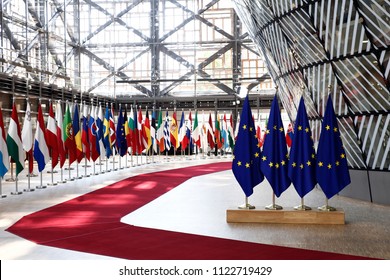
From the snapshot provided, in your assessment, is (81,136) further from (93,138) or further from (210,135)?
(210,135)

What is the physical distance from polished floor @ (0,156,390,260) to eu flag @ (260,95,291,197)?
114 cm

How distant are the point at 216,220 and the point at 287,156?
2.43 metres

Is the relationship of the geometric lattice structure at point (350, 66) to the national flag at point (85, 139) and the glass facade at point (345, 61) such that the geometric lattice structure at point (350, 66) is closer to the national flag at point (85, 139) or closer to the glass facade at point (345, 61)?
the glass facade at point (345, 61)

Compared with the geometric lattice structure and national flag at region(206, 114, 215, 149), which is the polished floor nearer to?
the geometric lattice structure

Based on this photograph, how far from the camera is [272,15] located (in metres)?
20.8

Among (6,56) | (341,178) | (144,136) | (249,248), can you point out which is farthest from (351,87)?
(6,56)

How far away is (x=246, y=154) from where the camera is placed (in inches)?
557

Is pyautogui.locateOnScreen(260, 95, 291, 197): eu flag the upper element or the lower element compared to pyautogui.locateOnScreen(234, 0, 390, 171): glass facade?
lower

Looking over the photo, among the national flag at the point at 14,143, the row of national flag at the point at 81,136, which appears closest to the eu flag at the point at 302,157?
the row of national flag at the point at 81,136

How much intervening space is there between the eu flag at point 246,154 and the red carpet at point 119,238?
293 centimetres

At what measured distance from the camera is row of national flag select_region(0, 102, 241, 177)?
18828 millimetres

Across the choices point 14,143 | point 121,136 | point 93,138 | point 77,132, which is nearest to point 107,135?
point 121,136

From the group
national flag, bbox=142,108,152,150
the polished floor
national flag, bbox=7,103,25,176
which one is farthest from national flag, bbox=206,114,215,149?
national flag, bbox=7,103,25,176
